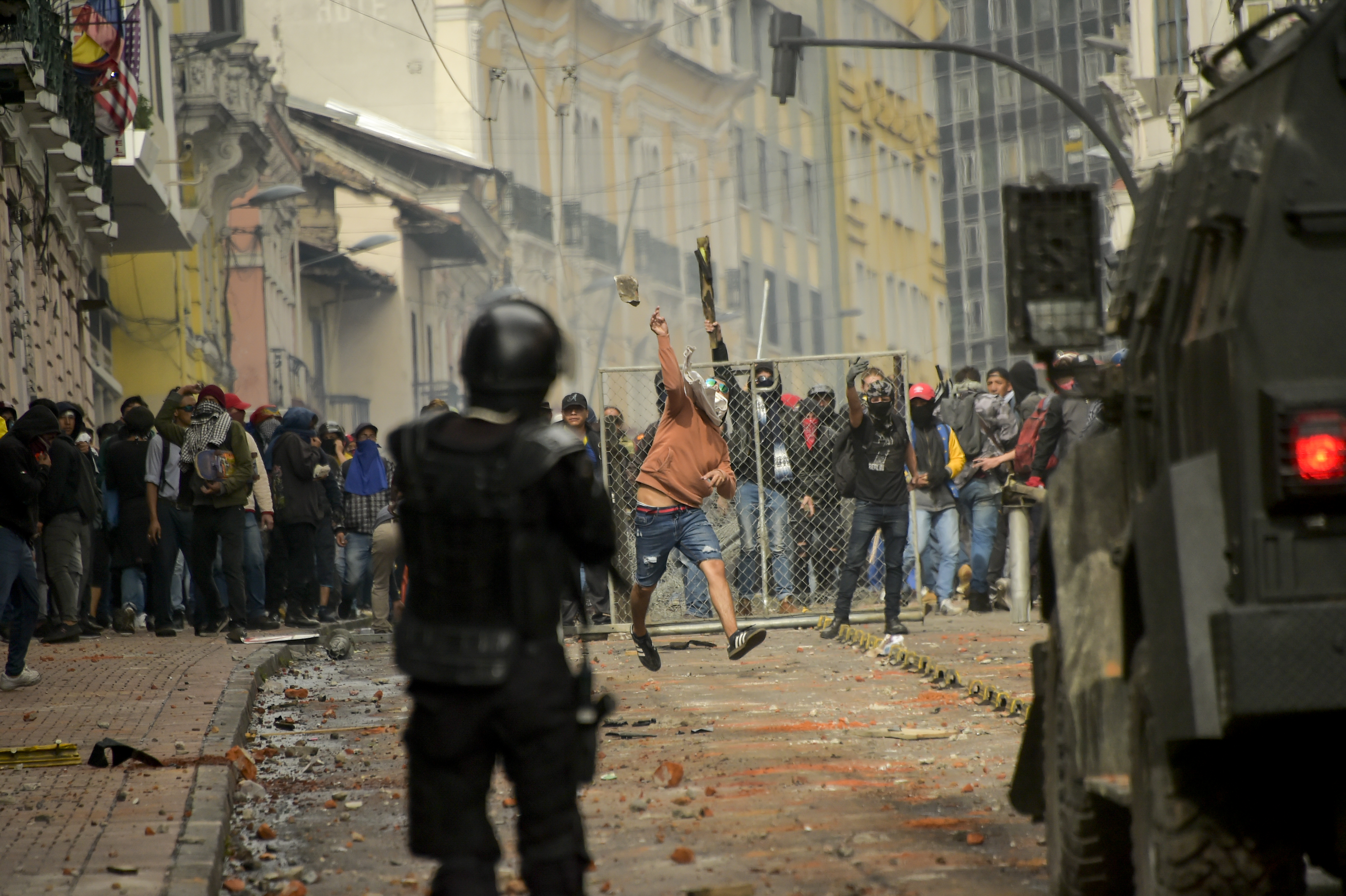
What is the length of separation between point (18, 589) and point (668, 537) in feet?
12.9

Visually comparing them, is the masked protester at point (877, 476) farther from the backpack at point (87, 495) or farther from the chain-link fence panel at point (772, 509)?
→ the backpack at point (87, 495)

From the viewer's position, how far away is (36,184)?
1000 inches

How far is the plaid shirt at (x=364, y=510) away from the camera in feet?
62.2

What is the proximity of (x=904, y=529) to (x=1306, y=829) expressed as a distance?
10765mm

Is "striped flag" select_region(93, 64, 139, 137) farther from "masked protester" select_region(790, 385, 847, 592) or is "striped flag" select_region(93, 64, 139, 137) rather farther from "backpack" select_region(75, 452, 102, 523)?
"masked protester" select_region(790, 385, 847, 592)

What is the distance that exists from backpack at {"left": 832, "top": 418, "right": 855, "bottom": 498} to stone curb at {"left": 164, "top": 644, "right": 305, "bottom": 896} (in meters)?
5.50

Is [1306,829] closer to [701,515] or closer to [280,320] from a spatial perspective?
[701,515]

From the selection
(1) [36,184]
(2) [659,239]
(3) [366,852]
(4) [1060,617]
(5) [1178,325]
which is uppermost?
(2) [659,239]

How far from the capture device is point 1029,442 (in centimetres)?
1666

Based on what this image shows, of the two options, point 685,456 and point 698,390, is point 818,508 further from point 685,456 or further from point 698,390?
point 698,390

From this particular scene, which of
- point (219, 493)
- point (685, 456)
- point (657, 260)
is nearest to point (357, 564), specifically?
point (219, 493)

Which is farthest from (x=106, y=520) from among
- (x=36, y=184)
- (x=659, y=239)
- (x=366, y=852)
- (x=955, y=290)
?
(x=955, y=290)

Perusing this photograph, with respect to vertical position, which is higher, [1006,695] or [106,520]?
[106,520]

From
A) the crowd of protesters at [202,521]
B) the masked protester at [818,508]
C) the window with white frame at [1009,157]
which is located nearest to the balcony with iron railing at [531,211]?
the crowd of protesters at [202,521]
